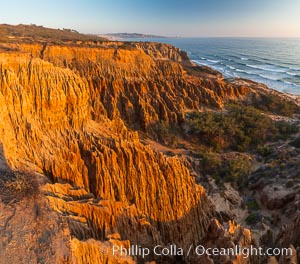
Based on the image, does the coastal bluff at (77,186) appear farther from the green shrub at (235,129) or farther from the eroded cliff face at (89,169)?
the green shrub at (235,129)

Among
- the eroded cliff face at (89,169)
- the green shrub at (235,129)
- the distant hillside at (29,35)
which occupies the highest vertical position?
the distant hillside at (29,35)

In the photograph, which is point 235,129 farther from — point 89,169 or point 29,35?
point 29,35

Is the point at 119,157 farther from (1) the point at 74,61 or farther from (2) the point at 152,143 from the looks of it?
(1) the point at 74,61

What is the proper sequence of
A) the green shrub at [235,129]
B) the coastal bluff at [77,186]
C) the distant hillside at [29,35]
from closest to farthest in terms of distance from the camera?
the coastal bluff at [77,186] → the green shrub at [235,129] → the distant hillside at [29,35]

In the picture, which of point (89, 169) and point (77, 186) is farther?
point (89, 169)

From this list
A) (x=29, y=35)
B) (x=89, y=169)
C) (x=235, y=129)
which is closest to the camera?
(x=89, y=169)

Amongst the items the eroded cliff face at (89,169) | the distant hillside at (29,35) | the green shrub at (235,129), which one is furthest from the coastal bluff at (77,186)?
the distant hillside at (29,35)

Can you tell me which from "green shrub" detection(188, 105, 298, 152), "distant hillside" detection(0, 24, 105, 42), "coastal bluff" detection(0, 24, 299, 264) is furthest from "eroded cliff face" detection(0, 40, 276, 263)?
"distant hillside" detection(0, 24, 105, 42)

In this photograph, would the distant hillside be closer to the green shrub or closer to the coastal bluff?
the coastal bluff

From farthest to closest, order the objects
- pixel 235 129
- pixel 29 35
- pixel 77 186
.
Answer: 1. pixel 29 35
2. pixel 235 129
3. pixel 77 186

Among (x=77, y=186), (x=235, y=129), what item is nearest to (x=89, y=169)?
(x=77, y=186)

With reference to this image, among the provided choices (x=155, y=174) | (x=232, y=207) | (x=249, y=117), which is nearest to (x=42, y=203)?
(x=155, y=174)
